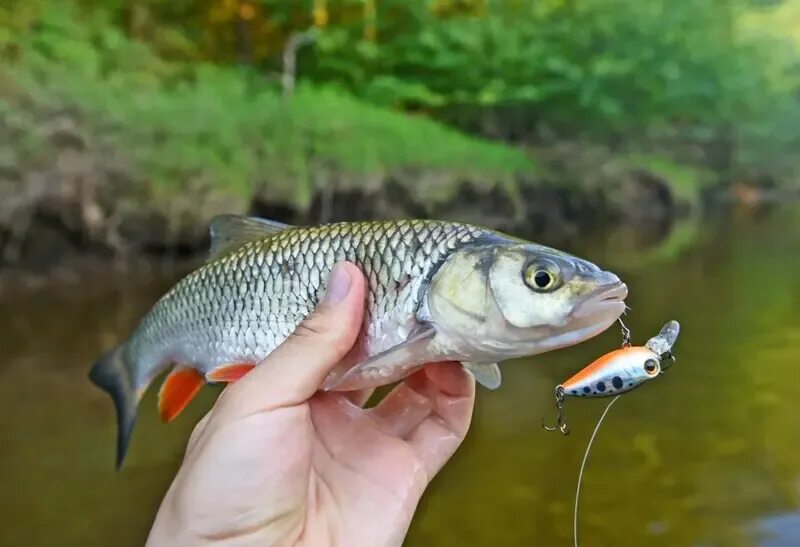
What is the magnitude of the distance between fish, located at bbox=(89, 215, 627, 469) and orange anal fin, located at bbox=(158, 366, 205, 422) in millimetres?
45

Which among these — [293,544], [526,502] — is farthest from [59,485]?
[293,544]

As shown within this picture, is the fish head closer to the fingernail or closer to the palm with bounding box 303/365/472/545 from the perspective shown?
the fingernail

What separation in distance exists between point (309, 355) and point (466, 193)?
420 cm

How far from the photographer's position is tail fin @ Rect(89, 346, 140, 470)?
1.10 m

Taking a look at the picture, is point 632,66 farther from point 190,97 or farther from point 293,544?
point 293,544

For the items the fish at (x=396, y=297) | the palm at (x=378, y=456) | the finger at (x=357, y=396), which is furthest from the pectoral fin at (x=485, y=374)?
the finger at (x=357, y=396)

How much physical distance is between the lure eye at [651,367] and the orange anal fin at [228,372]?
0.43 meters

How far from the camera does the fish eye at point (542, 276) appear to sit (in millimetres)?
693

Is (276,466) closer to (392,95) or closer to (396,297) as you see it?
(396,297)

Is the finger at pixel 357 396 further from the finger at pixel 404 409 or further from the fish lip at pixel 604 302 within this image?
the fish lip at pixel 604 302

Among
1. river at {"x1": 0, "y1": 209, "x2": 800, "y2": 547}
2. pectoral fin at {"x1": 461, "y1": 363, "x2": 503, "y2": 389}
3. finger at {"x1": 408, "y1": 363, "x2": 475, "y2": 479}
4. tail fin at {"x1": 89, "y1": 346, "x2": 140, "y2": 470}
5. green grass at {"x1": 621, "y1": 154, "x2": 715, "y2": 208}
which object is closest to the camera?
pectoral fin at {"x1": 461, "y1": 363, "x2": 503, "y2": 389}

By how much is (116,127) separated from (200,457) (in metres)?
3.42

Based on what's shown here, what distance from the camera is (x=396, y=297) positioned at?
0.77 metres

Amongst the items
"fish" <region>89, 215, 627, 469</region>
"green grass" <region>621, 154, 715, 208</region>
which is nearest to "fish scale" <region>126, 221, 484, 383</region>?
"fish" <region>89, 215, 627, 469</region>
